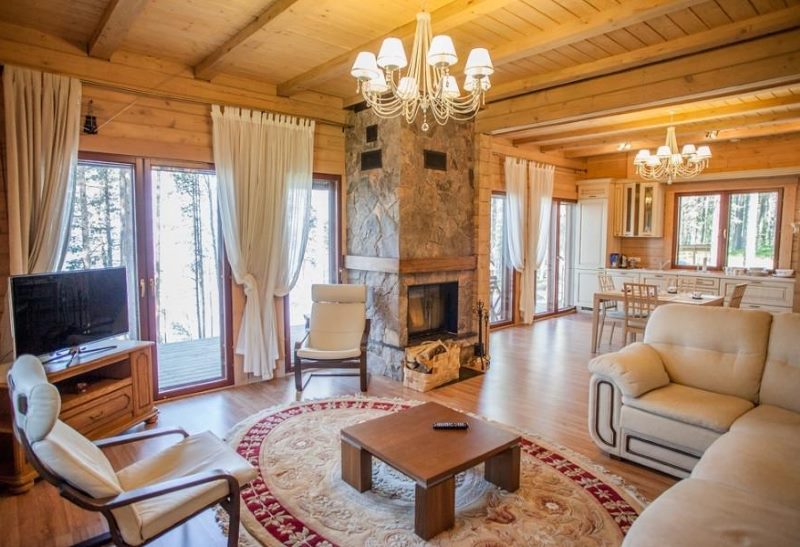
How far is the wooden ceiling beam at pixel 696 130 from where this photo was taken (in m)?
5.62

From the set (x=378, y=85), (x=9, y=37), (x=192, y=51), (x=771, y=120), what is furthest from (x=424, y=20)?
(x=771, y=120)

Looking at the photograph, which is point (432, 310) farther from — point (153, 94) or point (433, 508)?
point (153, 94)

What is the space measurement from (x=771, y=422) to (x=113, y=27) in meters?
4.73

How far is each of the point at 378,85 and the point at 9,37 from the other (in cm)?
278

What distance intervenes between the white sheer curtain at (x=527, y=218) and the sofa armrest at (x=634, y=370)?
4.21m

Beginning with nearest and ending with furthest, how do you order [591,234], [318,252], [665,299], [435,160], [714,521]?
[714,521] < [435,160] < [318,252] < [665,299] < [591,234]

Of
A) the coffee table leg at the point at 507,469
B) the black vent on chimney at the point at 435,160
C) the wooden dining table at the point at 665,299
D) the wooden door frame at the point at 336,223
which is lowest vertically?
the coffee table leg at the point at 507,469

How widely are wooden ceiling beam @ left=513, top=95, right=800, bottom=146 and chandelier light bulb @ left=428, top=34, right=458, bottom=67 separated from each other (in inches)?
169

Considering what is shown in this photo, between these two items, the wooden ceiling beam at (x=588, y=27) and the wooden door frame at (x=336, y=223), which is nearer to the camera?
the wooden ceiling beam at (x=588, y=27)

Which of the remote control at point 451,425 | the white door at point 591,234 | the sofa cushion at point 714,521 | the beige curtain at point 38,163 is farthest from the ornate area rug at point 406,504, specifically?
the white door at point 591,234

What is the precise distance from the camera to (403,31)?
3.33 m

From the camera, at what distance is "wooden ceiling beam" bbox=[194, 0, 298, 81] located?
304 cm

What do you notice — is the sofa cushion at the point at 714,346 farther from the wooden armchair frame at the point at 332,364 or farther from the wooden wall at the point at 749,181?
the wooden wall at the point at 749,181

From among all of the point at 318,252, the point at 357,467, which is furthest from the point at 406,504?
the point at 318,252
